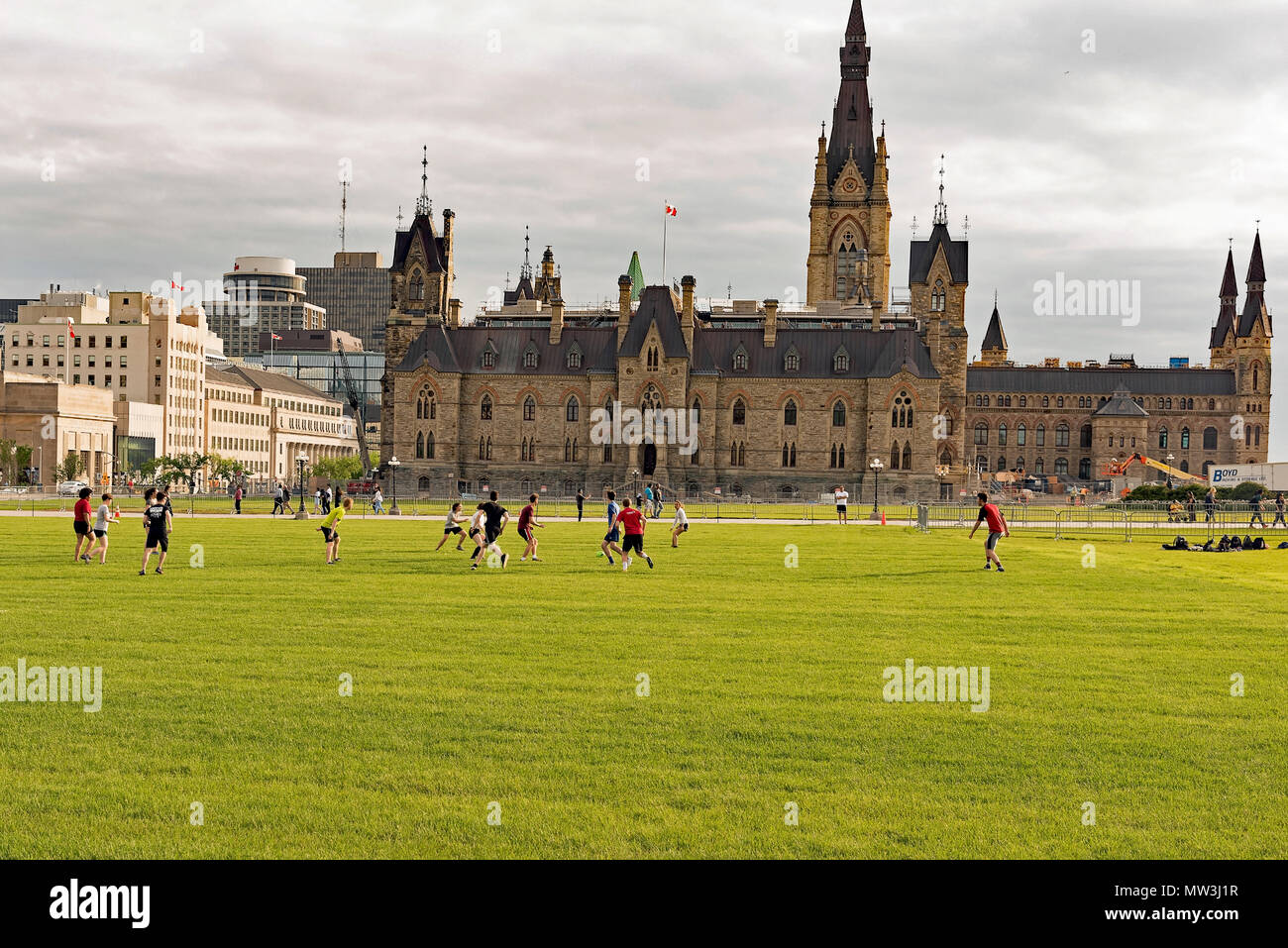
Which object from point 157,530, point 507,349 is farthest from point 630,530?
point 507,349

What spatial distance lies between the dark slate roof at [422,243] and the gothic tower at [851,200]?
3832 cm

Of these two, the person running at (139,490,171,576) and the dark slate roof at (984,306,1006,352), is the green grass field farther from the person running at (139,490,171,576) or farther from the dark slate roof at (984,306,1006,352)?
the dark slate roof at (984,306,1006,352)

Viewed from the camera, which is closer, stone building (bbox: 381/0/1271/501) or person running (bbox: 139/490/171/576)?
person running (bbox: 139/490/171/576)

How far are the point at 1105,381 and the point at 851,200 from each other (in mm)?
61822

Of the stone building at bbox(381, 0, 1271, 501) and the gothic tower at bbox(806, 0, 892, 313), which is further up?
the gothic tower at bbox(806, 0, 892, 313)

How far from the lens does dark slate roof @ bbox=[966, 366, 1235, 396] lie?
161875mm

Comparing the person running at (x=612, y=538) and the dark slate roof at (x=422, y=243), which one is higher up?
the dark slate roof at (x=422, y=243)

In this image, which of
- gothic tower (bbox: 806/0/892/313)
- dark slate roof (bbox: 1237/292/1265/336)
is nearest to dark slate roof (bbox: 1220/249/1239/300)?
dark slate roof (bbox: 1237/292/1265/336)

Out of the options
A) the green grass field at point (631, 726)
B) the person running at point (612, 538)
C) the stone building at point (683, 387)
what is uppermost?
the stone building at point (683, 387)

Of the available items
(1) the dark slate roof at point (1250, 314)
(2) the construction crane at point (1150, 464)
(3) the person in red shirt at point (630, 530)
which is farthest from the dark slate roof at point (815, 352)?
(1) the dark slate roof at point (1250, 314)

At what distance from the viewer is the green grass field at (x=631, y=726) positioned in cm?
846

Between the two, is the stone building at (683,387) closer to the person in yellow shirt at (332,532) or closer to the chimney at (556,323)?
the chimney at (556,323)
